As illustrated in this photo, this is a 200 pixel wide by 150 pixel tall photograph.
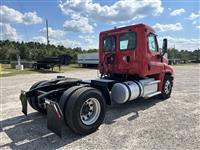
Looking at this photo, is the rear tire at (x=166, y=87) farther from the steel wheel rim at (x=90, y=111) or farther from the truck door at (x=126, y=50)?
the steel wheel rim at (x=90, y=111)

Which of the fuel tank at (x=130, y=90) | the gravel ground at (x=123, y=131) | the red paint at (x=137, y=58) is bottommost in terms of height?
the gravel ground at (x=123, y=131)

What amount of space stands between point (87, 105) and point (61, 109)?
2.35ft

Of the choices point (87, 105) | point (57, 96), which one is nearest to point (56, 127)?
point (87, 105)

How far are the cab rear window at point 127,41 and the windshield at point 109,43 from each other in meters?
0.31

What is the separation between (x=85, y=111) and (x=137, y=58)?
9.46 ft

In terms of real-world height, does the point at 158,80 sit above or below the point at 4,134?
above

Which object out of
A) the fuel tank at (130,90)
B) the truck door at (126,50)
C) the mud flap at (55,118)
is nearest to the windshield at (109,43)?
the truck door at (126,50)

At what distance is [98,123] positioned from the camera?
5145mm

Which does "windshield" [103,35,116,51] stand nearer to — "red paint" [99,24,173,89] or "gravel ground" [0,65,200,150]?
"red paint" [99,24,173,89]

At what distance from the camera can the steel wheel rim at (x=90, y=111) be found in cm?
504

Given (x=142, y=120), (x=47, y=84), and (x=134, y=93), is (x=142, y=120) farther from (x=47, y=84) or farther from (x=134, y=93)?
(x=47, y=84)

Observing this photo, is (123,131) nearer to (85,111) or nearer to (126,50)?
(85,111)

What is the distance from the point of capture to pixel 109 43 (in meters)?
7.83

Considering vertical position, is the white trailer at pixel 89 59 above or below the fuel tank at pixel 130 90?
above
